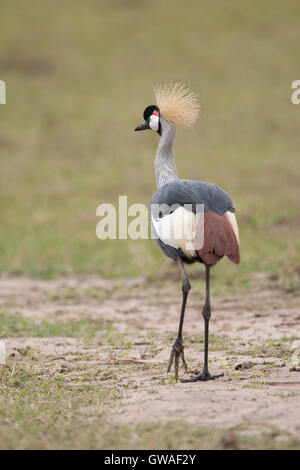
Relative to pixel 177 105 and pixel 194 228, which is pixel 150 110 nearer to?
pixel 177 105

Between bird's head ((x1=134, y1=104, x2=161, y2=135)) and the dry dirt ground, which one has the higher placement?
bird's head ((x1=134, y1=104, x2=161, y2=135))

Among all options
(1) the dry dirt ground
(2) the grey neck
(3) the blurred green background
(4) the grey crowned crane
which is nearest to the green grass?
(1) the dry dirt ground

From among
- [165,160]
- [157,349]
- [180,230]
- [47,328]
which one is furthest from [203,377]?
[47,328]

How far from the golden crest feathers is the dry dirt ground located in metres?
1.85

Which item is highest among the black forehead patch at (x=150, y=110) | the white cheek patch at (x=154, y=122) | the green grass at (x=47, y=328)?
the black forehead patch at (x=150, y=110)

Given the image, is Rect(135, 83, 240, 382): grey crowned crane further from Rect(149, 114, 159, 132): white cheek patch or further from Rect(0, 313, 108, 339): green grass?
Answer: Rect(0, 313, 108, 339): green grass

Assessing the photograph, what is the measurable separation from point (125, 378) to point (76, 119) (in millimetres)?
14348

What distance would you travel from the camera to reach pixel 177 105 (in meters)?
5.75

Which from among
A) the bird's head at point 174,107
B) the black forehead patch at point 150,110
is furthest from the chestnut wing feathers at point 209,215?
the black forehead patch at point 150,110

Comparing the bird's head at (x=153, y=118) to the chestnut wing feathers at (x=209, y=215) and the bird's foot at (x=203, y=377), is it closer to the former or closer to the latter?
the chestnut wing feathers at (x=209, y=215)

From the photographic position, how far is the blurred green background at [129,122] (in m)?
11.5

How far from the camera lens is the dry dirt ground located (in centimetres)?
396

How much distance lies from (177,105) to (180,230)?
126 centimetres

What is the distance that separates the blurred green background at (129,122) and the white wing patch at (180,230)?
14.4 ft
